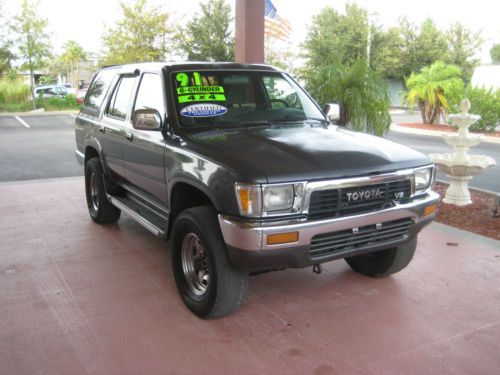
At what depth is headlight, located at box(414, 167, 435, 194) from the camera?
12.9 feet

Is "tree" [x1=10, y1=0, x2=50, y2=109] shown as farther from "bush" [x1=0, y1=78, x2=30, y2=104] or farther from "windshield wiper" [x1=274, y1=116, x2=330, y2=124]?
"windshield wiper" [x1=274, y1=116, x2=330, y2=124]

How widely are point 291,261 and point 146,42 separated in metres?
27.2

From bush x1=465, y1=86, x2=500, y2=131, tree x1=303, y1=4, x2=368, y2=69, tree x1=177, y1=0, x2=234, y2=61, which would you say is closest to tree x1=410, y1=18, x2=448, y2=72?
tree x1=303, y1=4, x2=368, y2=69

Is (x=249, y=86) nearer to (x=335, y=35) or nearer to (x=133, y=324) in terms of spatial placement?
(x=133, y=324)

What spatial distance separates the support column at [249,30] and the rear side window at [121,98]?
131 inches

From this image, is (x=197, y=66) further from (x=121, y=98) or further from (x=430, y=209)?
(x=430, y=209)

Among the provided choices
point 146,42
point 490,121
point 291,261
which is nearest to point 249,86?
point 291,261

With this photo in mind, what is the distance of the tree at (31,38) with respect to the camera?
27562 millimetres

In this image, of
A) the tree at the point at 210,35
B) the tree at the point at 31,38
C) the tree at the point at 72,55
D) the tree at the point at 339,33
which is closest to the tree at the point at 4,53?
the tree at the point at 31,38

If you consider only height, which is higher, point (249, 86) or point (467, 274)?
point (249, 86)

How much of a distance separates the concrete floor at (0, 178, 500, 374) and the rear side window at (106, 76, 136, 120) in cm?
143

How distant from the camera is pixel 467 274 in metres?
4.75

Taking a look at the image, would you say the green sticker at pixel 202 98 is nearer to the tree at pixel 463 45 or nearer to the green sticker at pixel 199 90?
the green sticker at pixel 199 90

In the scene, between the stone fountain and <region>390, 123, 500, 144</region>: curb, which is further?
<region>390, 123, 500, 144</region>: curb
